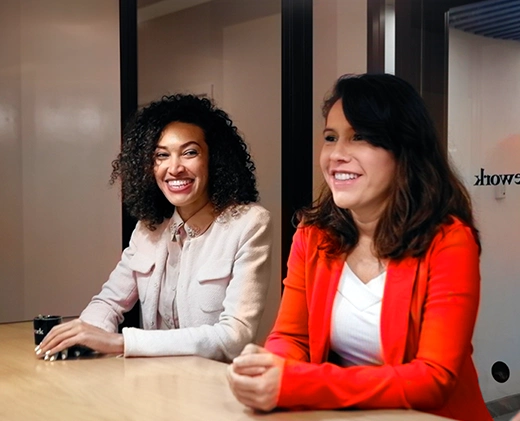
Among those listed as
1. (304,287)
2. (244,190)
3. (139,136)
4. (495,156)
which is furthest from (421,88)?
(304,287)

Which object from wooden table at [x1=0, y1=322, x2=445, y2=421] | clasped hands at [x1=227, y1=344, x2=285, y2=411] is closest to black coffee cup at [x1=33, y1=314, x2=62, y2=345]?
wooden table at [x1=0, y1=322, x2=445, y2=421]

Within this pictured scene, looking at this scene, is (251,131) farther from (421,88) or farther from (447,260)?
(447,260)

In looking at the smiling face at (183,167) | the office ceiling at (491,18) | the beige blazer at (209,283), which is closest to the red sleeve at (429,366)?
the beige blazer at (209,283)

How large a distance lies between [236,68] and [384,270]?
2096 millimetres

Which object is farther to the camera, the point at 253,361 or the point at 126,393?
the point at 126,393

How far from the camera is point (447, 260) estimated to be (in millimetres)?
1588

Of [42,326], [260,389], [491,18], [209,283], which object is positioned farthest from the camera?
[491,18]

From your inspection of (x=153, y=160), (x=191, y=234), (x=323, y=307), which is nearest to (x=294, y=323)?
(x=323, y=307)

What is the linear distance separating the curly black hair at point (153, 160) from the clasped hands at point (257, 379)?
1.02 meters

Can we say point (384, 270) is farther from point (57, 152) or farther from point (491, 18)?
point (57, 152)

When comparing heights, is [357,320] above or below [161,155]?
below

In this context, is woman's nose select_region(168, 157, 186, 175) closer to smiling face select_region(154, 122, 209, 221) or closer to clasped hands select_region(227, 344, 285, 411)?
smiling face select_region(154, 122, 209, 221)

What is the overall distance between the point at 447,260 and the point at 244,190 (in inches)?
40.1

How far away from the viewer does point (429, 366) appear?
1480 millimetres
